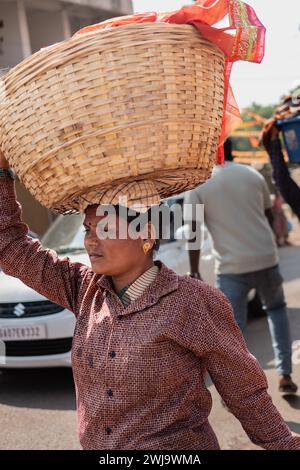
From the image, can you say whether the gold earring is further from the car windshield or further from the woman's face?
the car windshield

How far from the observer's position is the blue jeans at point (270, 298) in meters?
4.81

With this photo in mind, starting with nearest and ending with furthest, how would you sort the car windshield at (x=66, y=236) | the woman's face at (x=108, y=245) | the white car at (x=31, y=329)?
the woman's face at (x=108, y=245) → the white car at (x=31, y=329) → the car windshield at (x=66, y=236)

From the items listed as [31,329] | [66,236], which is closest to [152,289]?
[31,329]

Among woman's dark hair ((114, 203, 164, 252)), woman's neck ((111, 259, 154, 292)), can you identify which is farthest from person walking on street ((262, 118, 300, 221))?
woman's neck ((111, 259, 154, 292))

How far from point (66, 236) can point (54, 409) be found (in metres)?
2.25

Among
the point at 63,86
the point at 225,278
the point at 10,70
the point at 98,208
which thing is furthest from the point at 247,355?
the point at 225,278

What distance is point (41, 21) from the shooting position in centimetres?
1730

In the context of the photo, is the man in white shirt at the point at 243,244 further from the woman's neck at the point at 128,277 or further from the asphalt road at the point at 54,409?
the woman's neck at the point at 128,277

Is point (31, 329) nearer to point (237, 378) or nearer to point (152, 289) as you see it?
point (152, 289)

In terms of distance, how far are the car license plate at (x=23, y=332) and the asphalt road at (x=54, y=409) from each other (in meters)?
0.53

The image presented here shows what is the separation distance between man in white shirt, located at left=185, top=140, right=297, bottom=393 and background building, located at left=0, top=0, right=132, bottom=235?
31.1 ft

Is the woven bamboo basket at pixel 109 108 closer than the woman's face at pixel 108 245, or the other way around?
the woven bamboo basket at pixel 109 108

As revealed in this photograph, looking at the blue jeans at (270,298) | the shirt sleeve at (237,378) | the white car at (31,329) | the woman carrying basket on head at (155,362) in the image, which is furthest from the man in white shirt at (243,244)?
the shirt sleeve at (237,378)

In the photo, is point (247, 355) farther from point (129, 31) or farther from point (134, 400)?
point (129, 31)
